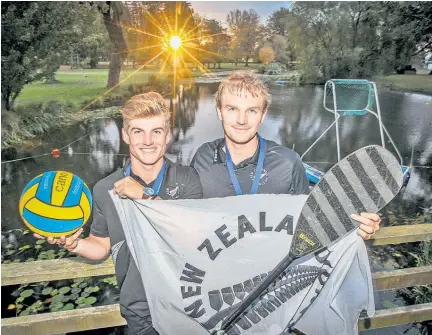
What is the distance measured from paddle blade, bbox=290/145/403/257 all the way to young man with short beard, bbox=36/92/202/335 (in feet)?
1.86

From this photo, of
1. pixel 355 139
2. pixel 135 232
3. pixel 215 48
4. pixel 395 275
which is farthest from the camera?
pixel 355 139

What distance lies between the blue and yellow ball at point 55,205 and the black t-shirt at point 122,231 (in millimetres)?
123

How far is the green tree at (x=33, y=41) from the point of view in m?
6.15

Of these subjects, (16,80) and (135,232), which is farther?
(16,80)

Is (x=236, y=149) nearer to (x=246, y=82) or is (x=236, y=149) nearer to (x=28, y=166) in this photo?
(x=246, y=82)

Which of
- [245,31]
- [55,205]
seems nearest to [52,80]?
[245,31]

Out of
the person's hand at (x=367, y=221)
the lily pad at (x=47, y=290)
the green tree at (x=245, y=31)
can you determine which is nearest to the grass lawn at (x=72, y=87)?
the green tree at (x=245, y=31)

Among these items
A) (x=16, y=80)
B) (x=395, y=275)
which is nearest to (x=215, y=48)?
(x=16, y=80)

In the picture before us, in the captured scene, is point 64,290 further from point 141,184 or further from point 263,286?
point 263,286

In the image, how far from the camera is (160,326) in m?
1.57

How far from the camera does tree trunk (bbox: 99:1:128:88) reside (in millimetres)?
6246

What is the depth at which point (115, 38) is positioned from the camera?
645 cm

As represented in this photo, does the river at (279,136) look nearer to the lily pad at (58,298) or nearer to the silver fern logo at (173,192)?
the lily pad at (58,298)

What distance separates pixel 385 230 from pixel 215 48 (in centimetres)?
477
